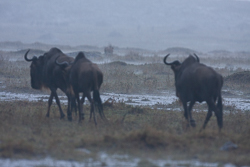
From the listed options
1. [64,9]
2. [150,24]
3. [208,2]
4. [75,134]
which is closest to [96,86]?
[75,134]

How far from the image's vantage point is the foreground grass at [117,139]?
23.0ft

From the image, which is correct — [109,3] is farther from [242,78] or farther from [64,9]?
[242,78]

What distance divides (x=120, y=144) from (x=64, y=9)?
11389 cm

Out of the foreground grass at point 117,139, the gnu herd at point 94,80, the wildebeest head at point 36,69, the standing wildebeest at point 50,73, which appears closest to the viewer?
the foreground grass at point 117,139

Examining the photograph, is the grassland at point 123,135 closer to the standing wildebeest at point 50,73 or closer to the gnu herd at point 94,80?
the gnu herd at point 94,80

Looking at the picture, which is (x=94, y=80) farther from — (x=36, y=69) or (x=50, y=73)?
(x=36, y=69)

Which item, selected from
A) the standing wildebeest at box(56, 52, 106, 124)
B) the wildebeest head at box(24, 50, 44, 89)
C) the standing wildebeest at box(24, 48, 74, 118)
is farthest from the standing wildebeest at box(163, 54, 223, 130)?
the wildebeest head at box(24, 50, 44, 89)

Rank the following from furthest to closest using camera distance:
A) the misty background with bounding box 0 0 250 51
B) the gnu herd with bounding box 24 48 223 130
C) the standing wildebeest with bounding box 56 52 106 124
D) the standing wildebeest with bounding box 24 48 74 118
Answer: the misty background with bounding box 0 0 250 51 < the standing wildebeest with bounding box 24 48 74 118 < the standing wildebeest with bounding box 56 52 106 124 < the gnu herd with bounding box 24 48 223 130

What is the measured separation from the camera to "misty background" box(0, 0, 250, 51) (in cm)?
8656

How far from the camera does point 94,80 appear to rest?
9461mm

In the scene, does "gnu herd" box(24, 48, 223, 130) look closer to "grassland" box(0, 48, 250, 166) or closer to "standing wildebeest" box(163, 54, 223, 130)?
"standing wildebeest" box(163, 54, 223, 130)

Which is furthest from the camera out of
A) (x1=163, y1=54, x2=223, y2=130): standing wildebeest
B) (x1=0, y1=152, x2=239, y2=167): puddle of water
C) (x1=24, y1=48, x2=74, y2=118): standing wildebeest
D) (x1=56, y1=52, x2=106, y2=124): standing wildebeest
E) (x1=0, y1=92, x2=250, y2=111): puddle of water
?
(x1=0, y1=92, x2=250, y2=111): puddle of water

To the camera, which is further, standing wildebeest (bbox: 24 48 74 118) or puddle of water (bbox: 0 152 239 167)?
standing wildebeest (bbox: 24 48 74 118)

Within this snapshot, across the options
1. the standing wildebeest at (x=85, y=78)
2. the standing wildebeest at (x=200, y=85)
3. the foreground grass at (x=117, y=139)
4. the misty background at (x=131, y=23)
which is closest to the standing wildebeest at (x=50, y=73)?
the standing wildebeest at (x=85, y=78)
